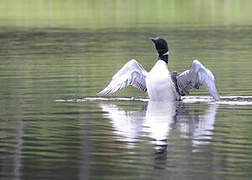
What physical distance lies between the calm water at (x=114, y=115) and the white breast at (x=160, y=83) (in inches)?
13.3

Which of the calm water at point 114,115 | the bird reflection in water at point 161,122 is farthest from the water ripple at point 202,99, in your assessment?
the bird reflection in water at point 161,122

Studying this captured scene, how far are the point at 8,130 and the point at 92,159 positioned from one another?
2956mm

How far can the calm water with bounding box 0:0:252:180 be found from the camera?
37.4 feet

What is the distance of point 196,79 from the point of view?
1803 cm

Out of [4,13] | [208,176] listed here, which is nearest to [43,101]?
[208,176]

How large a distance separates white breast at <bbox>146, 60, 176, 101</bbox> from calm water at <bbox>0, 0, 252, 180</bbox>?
34 centimetres

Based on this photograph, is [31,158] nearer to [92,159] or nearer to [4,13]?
[92,159]

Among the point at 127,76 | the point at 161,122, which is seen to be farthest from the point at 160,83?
the point at 161,122

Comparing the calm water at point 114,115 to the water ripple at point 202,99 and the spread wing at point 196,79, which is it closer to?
the water ripple at point 202,99

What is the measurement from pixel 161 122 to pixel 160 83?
2.92 m

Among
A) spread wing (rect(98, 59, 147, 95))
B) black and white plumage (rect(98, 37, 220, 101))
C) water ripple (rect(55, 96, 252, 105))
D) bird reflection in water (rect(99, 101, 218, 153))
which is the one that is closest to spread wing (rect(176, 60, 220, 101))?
black and white plumage (rect(98, 37, 220, 101))

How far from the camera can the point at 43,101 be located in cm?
1802

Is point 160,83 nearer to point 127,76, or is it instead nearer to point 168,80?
point 168,80

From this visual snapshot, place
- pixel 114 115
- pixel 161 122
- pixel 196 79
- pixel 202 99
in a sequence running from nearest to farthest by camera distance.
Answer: pixel 161 122 → pixel 114 115 → pixel 196 79 → pixel 202 99
